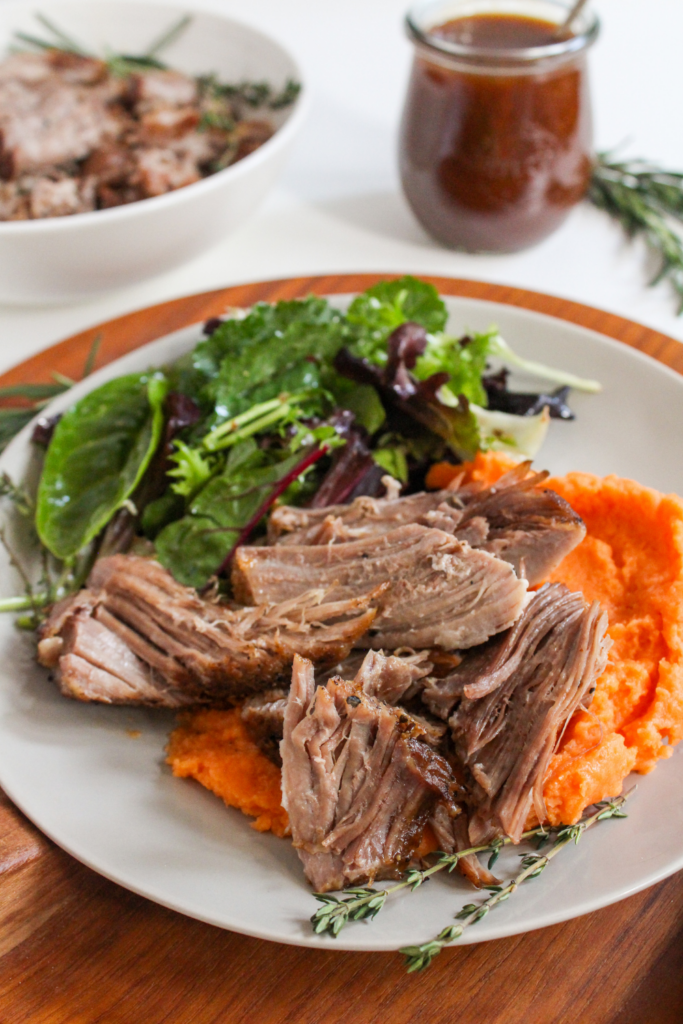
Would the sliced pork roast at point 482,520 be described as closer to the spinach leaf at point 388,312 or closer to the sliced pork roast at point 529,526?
the sliced pork roast at point 529,526

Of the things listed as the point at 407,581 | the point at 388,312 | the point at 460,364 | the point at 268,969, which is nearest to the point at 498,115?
the point at 388,312

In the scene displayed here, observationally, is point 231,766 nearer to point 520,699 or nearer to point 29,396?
point 520,699

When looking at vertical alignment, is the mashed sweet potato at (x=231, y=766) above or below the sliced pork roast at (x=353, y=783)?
below

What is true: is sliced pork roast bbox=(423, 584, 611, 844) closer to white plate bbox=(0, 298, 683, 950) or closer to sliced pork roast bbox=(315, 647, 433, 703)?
sliced pork roast bbox=(315, 647, 433, 703)

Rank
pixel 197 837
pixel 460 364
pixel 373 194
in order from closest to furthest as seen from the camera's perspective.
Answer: pixel 197 837
pixel 460 364
pixel 373 194

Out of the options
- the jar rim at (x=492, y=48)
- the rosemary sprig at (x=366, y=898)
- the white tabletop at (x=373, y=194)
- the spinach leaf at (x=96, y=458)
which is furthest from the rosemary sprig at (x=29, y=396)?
the rosemary sprig at (x=366, y=898)

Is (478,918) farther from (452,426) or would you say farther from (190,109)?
(190,109)
